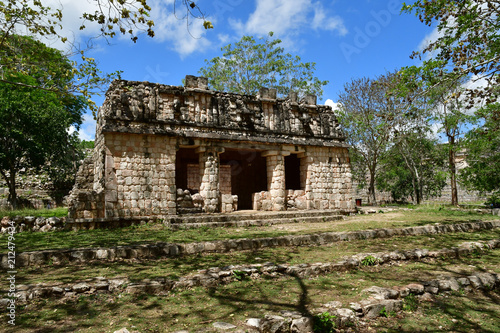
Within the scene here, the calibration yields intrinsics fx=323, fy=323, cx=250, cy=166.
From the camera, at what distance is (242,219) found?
40.8 feet

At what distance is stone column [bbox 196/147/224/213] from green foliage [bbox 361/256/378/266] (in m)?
8.11

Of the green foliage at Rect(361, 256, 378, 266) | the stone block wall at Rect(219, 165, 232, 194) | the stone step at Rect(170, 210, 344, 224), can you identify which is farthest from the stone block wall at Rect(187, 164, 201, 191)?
the green foliage at Rect(361, 256, 378, 266)

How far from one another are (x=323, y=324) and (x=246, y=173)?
1654 centimetres

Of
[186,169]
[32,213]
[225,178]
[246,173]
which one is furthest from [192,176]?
[32,213]

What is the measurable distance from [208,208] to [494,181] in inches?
570

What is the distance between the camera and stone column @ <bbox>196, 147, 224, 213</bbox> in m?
13.6

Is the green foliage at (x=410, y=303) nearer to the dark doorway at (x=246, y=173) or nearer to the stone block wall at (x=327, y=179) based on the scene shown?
the stone block wall at (x=327, y=179)

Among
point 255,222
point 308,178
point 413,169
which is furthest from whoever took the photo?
point 413,169

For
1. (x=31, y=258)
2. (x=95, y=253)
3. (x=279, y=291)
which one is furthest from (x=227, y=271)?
(x=31, y=258)

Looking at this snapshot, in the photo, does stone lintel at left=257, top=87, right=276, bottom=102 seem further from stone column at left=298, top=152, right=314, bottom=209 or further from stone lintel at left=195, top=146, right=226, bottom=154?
stone lintel at left=195, top=146, right=226, bottom=154

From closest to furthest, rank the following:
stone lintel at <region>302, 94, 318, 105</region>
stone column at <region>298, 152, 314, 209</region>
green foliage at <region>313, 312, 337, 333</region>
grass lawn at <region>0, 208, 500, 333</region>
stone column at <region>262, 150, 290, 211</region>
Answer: green foliage at <region>313, 312, 337, 333</region>
grass lawn at <region>0, 208, 500, 333</region>
stone column at <region>262, 150, 290, 211</region>
stone column at <region>298, 152, 314, 209</region>
stone lintel at <region>302, 94, 318, 105</region>

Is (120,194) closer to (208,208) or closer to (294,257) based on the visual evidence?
(208,208)

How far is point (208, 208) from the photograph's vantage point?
13.6 m

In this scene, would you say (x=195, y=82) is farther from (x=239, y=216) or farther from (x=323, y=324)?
(x=323, y=324)
